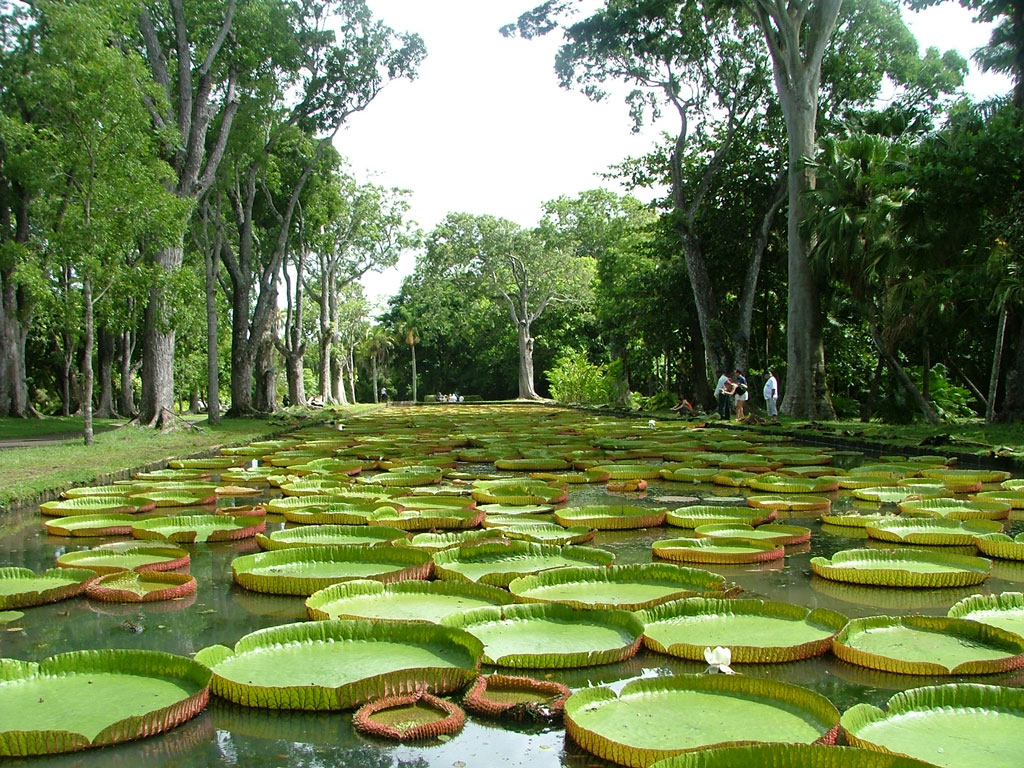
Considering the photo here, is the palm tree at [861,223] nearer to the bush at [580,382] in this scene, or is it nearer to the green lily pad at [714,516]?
the green lily pad at [714,516]

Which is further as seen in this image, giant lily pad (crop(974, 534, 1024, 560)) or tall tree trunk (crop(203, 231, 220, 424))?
tall tree trunk (crop(203, 231, 220, 424))

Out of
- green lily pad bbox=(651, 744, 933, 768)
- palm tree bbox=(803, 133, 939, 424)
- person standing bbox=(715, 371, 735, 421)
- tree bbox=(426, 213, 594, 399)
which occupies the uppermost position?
tree bbox=(426, 213, 594, 399)

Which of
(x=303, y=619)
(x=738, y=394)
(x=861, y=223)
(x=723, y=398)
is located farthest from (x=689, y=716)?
(x=723, y=398)

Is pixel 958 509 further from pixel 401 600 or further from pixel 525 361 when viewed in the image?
pixel 525 361

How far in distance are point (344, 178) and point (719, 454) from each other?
22553 mm

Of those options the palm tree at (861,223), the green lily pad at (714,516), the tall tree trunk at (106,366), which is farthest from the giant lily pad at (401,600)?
the tall tree trunk at (106,366)

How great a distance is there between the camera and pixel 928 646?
8.44 feet

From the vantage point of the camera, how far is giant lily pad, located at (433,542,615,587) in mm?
3631

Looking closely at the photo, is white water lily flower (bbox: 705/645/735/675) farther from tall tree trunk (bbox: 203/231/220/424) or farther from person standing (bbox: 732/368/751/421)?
tall tree trunk (bbox: 203/231/220/424)

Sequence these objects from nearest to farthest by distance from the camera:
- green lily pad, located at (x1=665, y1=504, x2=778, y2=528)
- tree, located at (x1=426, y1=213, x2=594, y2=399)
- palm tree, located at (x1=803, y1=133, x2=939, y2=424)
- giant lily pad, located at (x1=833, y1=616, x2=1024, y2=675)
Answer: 1. giant lily pad, located at (x1=833, y1=616, x2=1024, y2=675)
2. green lily pad, located at (x1=665, y1=504, x2=778, y2=528)
3. palm tree, located at (x1=803, y1=133, x2=939, y2=424)
4. tree, located at (x1=426, y1=213, x2=594, y2=399)

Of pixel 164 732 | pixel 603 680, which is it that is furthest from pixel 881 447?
pixel 164 732

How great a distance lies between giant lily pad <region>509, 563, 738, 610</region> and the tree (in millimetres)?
33430

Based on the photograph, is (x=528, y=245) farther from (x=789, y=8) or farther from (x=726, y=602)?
(x=726, y=602)

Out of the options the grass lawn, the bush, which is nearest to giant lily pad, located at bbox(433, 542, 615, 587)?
the grass lawn
